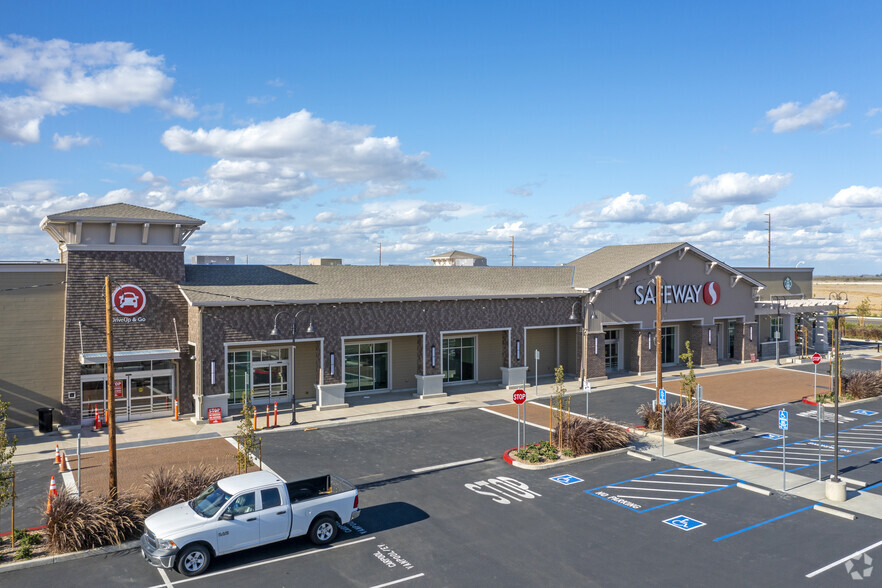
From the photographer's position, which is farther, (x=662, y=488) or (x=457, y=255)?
(x=457, y=255)

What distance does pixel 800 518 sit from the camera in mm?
17047

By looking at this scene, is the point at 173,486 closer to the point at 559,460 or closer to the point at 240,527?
the point at 240,527

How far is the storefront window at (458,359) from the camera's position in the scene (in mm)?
37003

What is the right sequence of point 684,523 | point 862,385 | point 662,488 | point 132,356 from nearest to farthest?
point 684,523 < point 662,488 < point 132,356 < point 862,385

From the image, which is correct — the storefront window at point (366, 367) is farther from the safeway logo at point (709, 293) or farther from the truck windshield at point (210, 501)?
the safeway logo at point (709, 293)

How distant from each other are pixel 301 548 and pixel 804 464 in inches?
695

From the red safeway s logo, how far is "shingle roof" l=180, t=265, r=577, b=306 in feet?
6.36

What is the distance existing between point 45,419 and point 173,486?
1351 cm

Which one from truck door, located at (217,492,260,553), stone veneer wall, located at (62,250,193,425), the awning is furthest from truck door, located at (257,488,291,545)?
stone veneer wall, located at (62,250,193,425)

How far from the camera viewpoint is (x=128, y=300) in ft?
92.7

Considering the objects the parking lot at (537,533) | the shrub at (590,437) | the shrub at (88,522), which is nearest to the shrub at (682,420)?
the shrub at (590,437)

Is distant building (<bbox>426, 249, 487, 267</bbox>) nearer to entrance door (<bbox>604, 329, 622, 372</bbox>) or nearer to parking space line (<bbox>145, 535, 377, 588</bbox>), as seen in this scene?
entrance door (<bbox>604, 329, 622, 372</bbox>)

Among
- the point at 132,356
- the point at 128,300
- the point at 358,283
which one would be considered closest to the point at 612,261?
the point at 358,283

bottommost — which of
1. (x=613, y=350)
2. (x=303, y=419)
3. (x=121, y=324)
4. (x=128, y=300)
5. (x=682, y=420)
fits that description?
(x=303, y=419)
